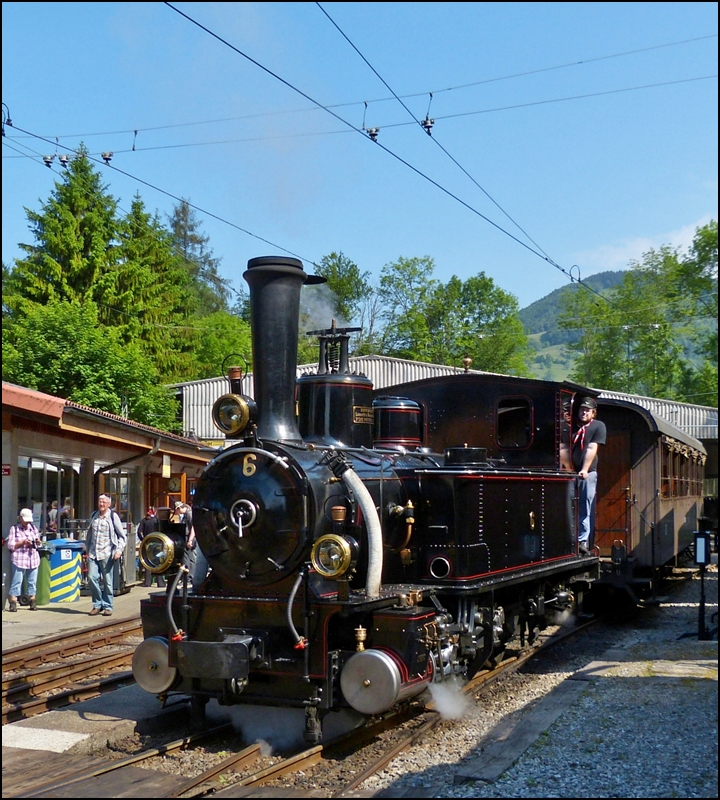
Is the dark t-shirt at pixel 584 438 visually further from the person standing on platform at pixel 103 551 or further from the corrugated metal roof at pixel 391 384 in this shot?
the corrugated metal roof at pixel 391 384

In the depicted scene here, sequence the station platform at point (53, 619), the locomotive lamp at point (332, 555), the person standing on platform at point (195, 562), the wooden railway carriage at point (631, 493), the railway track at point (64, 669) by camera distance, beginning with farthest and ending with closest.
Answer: the wooden railway carriage at point (631, 493)
the station platform at point (53, 619)
the railway track at point (64, 669)
the person standing on platform at point (195, 562)
the locomotive lamp at point (332, 555)

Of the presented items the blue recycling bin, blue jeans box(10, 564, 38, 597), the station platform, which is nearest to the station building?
blue jeans box(10, 564, 38, 597)

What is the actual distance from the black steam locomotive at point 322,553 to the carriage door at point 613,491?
141 inches

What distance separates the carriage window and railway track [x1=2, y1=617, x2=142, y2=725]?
4278 mm

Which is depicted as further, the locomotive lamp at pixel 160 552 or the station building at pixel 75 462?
the station building at pixel 75 462

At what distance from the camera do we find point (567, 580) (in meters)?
9.40

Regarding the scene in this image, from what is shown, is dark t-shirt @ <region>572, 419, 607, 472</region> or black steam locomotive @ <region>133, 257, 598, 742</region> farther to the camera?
dark t-shirt @ <region>572, 419, 607, 472</region>

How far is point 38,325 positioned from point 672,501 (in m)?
16.2

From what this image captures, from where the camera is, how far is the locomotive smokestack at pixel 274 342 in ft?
21.4

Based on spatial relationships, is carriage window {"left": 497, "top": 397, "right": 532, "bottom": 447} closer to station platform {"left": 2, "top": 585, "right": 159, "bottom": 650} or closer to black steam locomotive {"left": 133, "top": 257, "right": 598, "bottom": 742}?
black steam locomotive {"left": 133, "top": 257, "right": 598, "bottom": 742}

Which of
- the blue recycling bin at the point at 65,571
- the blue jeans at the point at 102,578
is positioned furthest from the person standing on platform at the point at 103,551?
the blue recycling bin at the point at 65,571

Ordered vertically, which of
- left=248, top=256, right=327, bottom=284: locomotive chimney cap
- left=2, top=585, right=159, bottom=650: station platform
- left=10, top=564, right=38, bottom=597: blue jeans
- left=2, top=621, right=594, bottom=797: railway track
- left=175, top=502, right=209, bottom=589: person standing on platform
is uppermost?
left=248, top=256, right=327, bottom=284: locomotive chimney cap

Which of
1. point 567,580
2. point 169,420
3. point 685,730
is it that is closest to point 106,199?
point 169,420

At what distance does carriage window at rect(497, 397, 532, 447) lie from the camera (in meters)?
8.46
